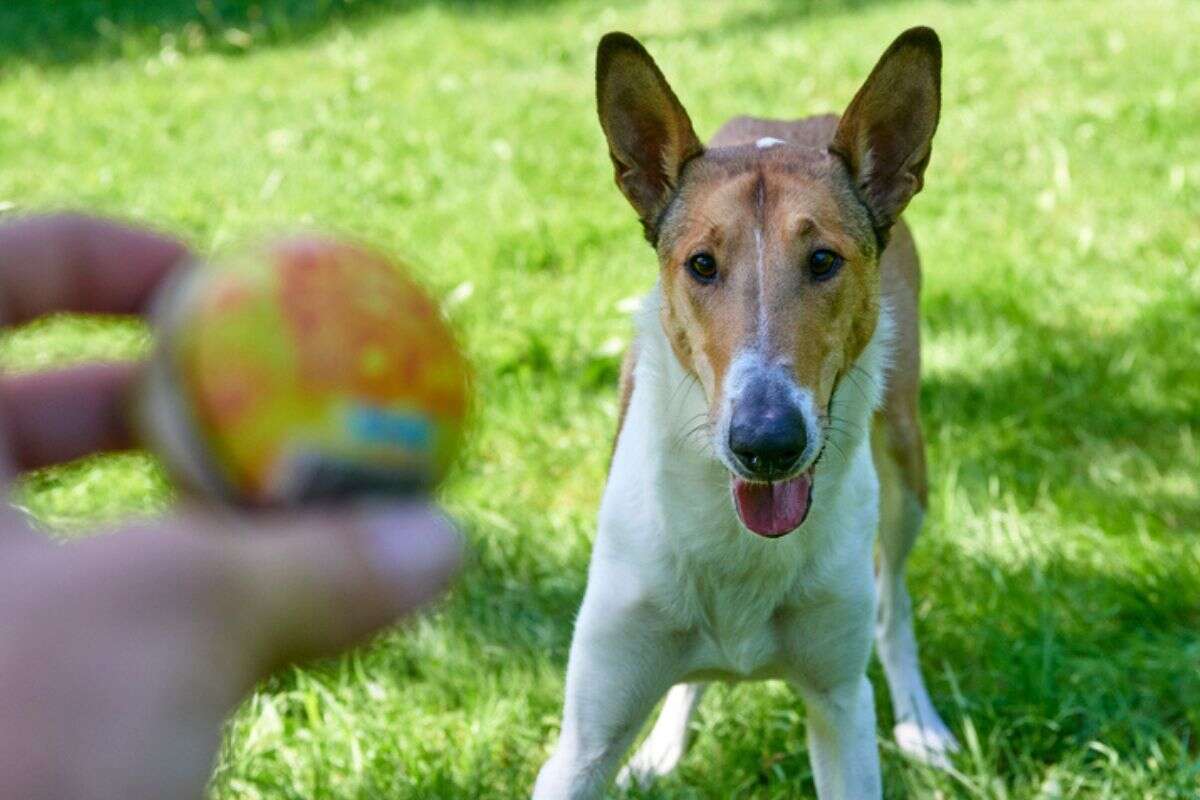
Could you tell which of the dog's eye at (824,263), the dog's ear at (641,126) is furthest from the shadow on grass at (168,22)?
the dog's eye at (824,263)

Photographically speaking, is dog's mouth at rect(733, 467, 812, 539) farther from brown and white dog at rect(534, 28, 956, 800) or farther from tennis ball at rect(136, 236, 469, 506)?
tennis ball at rect(136, 236, 469, 506)

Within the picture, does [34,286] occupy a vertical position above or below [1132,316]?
above

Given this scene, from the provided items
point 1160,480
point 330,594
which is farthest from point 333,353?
point 1160,480

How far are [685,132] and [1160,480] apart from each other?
2283 mm

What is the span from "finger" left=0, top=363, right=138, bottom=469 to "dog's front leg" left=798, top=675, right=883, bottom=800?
2128mm

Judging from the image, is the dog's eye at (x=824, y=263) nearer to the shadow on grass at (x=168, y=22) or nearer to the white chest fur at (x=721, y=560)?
the white chest fur at (x=721, y=560)

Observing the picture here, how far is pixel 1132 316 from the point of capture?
5773 millimetres

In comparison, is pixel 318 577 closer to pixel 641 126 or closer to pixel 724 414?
pixel 724 414

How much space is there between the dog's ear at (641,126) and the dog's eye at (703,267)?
1.02ft

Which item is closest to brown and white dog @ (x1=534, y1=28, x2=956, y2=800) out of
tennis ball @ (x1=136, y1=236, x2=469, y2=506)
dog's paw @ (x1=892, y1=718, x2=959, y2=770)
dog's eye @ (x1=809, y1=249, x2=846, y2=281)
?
dog's eye @ (x1=809, y1=249, x2=846, y2=281)

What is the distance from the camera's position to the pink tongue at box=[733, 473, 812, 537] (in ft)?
9.35

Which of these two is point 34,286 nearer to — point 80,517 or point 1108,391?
point 80,517

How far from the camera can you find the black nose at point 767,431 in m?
2.65

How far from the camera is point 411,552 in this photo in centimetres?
107
